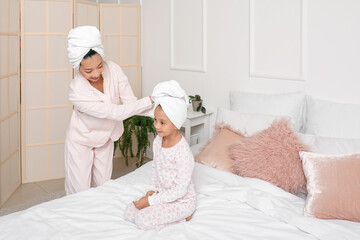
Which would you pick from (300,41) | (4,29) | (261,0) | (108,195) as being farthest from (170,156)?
(4,29)

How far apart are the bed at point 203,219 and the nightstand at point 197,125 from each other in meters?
1.22

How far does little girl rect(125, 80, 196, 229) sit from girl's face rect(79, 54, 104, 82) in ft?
2.01

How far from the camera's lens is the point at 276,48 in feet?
9.87

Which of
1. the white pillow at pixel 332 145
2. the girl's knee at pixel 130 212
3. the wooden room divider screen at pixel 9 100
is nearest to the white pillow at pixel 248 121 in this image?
the white pillow at pixel 332 145

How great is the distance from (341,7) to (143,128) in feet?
6.81

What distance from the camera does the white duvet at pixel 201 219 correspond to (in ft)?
5.32

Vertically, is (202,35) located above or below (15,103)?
above

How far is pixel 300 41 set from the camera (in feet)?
9.39

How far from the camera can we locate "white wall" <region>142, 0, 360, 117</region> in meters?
2.65

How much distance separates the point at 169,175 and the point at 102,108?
0.72 meters

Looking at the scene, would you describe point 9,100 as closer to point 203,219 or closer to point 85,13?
point 85,13

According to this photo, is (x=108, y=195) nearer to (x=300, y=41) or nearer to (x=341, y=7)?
(x=300, y=41)

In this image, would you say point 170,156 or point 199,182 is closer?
point 170,156

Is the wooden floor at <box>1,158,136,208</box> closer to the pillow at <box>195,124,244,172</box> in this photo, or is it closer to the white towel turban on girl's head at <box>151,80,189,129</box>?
the pillow at <box>195,124,244,172</box>
